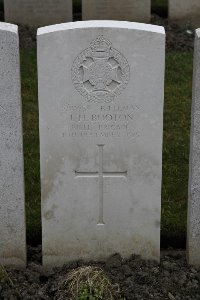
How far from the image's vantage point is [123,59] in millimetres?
4438

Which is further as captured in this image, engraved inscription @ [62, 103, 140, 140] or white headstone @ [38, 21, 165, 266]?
engraved inscription @ [62, 103, 140, 140]

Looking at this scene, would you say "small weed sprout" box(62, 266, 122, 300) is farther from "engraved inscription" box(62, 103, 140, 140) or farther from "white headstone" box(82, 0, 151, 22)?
"white headstone" box(82, 0, 151, 22)

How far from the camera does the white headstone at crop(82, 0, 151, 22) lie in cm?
1033

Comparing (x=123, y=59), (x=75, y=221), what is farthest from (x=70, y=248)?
(x=123, y=59)

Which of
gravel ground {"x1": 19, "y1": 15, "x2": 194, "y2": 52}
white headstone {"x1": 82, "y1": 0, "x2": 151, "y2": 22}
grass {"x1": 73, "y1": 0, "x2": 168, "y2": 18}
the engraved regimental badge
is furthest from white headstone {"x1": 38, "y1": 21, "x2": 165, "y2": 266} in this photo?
grass {"x1": 73, "y1": 0, "x2": 168, "y2": 18}

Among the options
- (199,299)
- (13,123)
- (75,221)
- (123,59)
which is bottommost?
(199,299)

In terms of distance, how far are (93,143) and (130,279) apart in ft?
2.87

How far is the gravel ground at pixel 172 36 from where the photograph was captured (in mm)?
9711

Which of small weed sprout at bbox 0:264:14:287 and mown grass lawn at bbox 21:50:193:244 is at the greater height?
mown grass lawn at bbox 21:50:193:244

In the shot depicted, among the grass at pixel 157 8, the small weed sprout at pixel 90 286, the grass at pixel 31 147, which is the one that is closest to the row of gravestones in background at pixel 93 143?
the small weed sprout at pixel 90 286

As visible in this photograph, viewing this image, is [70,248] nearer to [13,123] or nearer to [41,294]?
[41,294]

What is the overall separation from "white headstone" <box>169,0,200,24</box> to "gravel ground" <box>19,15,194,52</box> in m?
0.15

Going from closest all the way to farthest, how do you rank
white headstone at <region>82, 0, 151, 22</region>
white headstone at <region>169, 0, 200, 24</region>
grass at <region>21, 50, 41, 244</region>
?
1. grass at <region>21, 50, 41, 244</region>
2. white headstone at <region>82, 0, 151, 22</region>
3. white headstone at <region>169, 0, 200, 24</region>

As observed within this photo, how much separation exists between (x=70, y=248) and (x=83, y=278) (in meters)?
0.51
